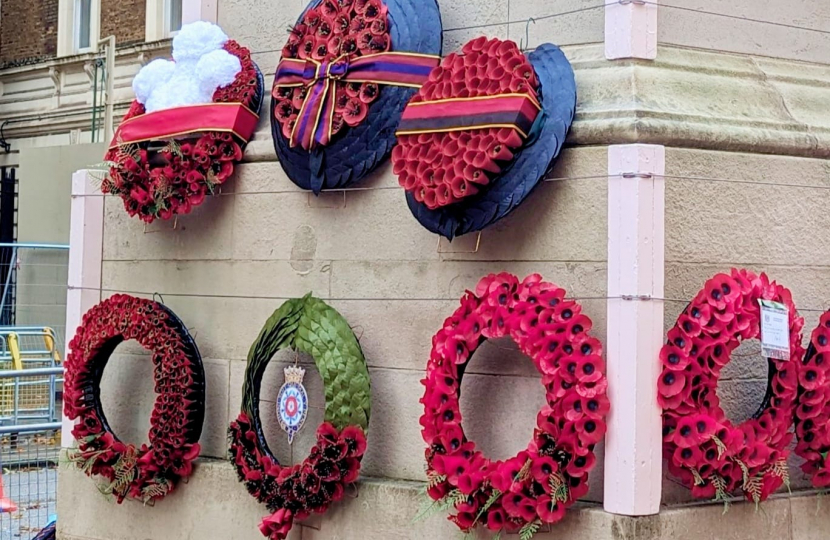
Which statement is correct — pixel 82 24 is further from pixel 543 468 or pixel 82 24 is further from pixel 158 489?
pixel 543 468

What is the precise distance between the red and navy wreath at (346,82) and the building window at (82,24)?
15825 millimetres

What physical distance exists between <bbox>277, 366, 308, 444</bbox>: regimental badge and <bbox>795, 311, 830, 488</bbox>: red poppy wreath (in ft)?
7.40

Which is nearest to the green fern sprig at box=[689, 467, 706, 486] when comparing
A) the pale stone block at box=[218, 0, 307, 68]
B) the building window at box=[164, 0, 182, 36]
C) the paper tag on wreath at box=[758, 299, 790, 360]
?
the paper tag on wreath at box=[758, 299, 790, 360]

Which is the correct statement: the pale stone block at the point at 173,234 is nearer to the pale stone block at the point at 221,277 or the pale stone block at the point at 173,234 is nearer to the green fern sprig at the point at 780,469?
the pale stone block at the point at 221,277

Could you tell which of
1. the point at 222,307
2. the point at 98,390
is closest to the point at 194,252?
the point at 222,307

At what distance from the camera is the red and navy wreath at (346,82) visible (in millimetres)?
6258

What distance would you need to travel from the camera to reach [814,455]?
574 centimetres

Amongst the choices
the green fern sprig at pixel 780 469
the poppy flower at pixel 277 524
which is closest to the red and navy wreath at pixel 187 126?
the poppy flower at pixel 277 524

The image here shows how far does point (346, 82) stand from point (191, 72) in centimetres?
111

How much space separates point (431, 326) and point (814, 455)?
1727mm

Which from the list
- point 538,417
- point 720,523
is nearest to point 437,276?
point 538,417

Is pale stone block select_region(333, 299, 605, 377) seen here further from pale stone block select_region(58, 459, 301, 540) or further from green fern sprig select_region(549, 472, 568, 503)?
pale stone block select_region(58, 459, 301, 540)

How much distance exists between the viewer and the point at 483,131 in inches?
221

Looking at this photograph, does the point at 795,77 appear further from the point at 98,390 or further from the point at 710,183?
the point at 98,390
